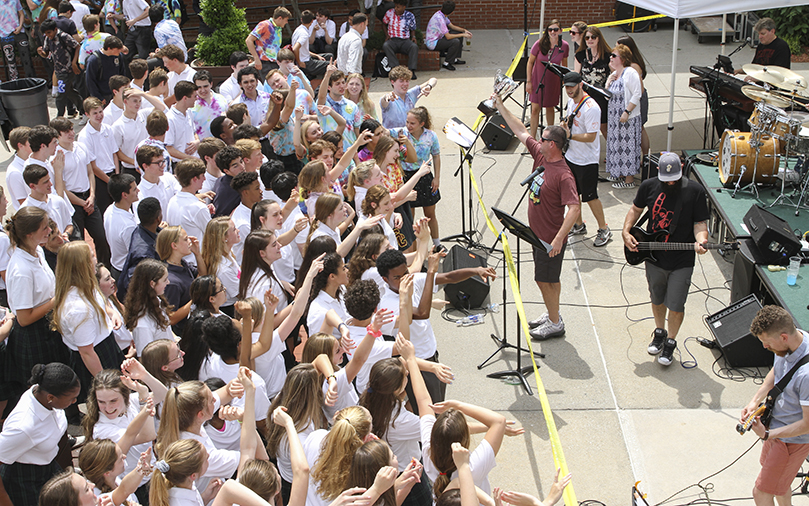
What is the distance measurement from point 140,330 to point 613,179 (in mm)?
7040

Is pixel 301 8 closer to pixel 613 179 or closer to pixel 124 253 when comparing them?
pixel 613 179

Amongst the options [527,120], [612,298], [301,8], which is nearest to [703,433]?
[612,298]

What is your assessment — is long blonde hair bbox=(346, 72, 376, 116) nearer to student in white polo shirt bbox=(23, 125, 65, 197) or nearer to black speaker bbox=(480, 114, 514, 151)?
black speaker bbox=(480, 114, 514, 151)

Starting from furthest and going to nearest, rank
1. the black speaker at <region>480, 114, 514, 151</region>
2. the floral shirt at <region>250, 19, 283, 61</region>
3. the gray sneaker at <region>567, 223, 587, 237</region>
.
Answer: the floral shirt at <region>250, 19, 283, 61</region>, the black speaker at <region>480, 114, 514, 151</region>, the gray sneaker at <region>567, 223, 587, 237</region>

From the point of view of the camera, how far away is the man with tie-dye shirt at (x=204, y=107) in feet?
26.6

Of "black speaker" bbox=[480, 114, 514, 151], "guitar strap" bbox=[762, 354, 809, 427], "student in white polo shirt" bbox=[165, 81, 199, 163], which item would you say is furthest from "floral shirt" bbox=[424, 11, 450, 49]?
"guitar strap" bbox=[762, 354, 809, 427]

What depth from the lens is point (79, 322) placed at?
463 centimetres

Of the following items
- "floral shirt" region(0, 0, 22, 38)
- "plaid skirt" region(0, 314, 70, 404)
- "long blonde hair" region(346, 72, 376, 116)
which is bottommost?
"plaid skirt" region(0, 314, 70, 404)

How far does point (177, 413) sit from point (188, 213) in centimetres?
260

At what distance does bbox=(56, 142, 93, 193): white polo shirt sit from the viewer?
7082 mm

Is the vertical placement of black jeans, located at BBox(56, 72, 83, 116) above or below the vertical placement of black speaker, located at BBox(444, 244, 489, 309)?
above

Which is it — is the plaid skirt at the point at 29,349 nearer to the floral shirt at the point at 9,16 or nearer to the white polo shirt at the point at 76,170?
the white polo shirt at the point at 76,170

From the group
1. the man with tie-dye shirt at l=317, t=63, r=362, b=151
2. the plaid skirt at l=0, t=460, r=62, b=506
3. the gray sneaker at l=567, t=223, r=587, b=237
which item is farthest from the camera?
the gray sneaker at l=567, t=223, r=587, b=237

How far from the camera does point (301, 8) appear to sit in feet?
54.5
